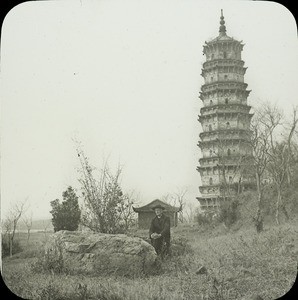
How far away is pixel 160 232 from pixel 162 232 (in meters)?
0.11

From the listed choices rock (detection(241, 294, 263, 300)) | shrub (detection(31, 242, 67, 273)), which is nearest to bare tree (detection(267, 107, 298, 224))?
rock (detection(241, 294, 263, 300))

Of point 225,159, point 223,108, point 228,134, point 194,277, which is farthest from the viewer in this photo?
point 223,108

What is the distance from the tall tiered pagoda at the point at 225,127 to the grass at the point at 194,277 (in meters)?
3.25

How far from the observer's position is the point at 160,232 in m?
8.84

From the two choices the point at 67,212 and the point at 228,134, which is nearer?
the point at 67,212

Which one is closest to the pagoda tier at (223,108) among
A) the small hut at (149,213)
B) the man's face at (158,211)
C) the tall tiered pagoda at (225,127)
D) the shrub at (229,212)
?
the tall tiered pagoda at (225,127)

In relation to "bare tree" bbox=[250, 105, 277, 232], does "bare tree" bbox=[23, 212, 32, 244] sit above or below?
below

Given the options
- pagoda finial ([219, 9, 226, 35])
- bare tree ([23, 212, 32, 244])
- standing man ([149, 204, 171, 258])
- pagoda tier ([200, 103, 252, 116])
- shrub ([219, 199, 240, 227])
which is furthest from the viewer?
pagoda tier ([200, 103, 252, 116])

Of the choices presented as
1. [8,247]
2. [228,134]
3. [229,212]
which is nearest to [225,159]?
[228,134]

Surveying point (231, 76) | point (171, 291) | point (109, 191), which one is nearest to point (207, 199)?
point (109, 191)

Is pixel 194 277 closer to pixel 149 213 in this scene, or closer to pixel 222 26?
pixel 149 213

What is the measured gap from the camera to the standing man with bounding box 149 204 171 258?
8720 mm

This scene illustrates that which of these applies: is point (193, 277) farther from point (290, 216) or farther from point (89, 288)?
point (290, 216)

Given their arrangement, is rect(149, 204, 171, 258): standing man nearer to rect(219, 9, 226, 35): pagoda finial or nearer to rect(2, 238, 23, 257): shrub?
rect(2, 238, 23, 257): shrub
